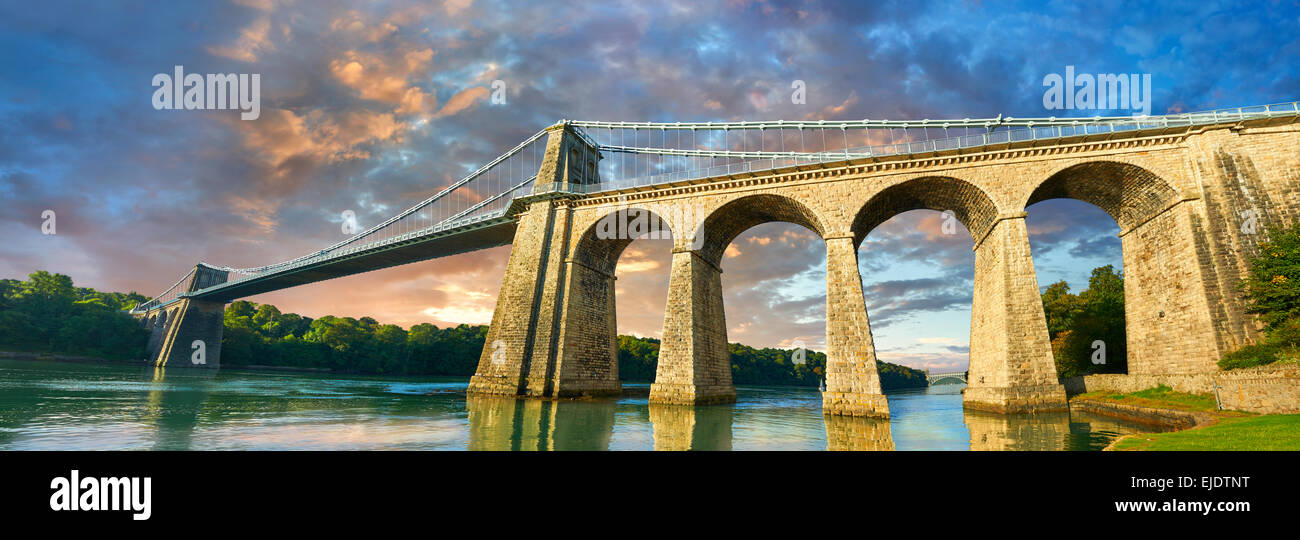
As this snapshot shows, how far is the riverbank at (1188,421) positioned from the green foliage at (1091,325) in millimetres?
4742

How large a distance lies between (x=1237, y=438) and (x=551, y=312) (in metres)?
25.1

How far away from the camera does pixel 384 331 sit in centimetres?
8625

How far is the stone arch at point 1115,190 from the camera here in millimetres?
21453

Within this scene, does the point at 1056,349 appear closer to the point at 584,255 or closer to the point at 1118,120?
the point at 1118,120

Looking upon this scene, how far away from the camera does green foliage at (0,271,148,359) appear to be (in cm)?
5666

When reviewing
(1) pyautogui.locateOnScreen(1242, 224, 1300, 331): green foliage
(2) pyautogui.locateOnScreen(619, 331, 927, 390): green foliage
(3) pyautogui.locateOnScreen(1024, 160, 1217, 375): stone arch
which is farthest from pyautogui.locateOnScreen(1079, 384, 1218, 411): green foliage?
(2) pyautogui.locateOnScreen(619, 331, 927, 390): green foliage

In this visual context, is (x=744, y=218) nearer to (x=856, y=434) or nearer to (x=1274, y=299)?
(x=856, y=434)

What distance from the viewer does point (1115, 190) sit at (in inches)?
902

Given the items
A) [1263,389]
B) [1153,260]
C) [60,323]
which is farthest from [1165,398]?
[60,323]

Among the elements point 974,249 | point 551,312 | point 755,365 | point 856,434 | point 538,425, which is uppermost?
point 974,249

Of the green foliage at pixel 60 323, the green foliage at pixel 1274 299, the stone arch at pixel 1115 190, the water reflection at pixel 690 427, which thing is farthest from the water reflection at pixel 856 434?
the green foliage at pixel 60 323

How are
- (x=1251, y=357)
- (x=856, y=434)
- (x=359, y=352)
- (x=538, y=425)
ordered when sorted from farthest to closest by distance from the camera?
(x=359, y=352), (x=538, y=425), (x=1251, y=357), (x=856, y=434)

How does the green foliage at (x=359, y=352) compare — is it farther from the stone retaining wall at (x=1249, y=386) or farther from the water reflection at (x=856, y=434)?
the stone retaining wall at (x=1249, y=386)
